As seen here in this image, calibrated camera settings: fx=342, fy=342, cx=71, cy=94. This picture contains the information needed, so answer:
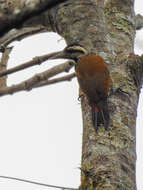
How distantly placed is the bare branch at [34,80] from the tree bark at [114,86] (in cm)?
30

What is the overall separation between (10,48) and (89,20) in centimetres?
67

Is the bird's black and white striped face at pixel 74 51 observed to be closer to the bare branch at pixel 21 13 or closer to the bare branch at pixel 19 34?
the bare branch at pixel 19 34

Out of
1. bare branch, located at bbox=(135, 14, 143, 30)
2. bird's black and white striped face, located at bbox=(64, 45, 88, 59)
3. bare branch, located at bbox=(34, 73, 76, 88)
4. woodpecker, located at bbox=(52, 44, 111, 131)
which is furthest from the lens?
bare branch, located at bbox=(135, 14, 143, 30)

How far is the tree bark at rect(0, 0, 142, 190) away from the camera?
1522 mm

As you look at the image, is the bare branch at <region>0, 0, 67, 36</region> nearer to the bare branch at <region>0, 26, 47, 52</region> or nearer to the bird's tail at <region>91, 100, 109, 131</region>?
the bird's tail at <region>91, 100, 109, 131</region>

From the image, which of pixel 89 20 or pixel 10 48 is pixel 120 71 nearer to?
pixel 89 20

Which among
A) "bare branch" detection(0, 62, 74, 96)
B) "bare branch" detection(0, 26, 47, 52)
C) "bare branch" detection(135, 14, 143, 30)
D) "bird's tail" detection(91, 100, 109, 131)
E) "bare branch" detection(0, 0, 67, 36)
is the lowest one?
"bare branch" detection(0, 0, 67, 36)

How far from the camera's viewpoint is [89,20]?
2.34 metres

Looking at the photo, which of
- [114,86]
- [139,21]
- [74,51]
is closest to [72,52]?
[74,51]

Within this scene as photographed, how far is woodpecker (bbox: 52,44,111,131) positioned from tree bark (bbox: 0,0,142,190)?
44 mm

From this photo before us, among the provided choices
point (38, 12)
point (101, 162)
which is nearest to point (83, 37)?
point (101, 162)

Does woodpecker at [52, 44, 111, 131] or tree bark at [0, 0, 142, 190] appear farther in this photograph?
woodpecker at [52, 44, 111, 131]

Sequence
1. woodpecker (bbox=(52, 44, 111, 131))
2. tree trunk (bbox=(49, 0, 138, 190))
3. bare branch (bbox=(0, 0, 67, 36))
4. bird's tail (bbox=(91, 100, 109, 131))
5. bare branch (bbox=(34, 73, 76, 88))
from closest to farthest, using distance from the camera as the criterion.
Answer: bare branch (bbox=(0, 0, 67, 36))
tree trunk (bbox=(49, 0, 138, 190))
bird's tail (bbox=(91, 100, 109, 131))
woodpecker (bbox=(52, 44, 111, 131))
bare branch (bbox=(34, 73, 76, 88))

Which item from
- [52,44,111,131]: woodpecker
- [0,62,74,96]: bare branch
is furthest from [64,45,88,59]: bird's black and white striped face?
Answer: [0,62,74,96]: bare branch
